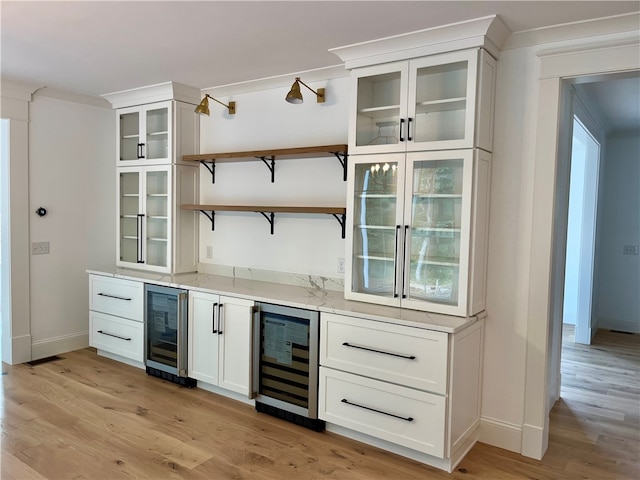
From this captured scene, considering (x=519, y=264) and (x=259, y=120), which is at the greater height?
(x=259, y=120)

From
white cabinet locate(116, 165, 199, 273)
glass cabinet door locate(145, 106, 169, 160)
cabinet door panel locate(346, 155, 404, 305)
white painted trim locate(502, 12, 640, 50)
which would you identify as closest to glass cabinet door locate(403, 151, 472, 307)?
cabinet door panel locate(346, 155, 404, 305)

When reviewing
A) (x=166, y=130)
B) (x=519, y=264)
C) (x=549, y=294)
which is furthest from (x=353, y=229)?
(x=166, y=130)

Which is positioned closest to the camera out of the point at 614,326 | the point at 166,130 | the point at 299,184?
the point at 299,184

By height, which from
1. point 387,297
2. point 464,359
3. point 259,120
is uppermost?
point 259,120

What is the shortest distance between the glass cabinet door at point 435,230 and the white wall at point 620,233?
13.6ft

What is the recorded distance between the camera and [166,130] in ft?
14.1

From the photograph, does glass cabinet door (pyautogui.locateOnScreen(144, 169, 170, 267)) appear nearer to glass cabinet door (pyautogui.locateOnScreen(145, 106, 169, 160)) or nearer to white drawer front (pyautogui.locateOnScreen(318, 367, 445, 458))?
glass cabinet door (pyautogui.locateOnScreen(145, 106, 169, 160))

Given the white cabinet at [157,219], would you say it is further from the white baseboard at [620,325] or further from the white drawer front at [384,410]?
the white baseboard at [620,325]

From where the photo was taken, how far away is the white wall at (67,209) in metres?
4.33

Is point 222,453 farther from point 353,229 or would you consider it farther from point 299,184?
point 299,184

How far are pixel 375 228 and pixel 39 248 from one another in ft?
10.3

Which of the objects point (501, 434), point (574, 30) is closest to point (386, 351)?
point (501, 434)

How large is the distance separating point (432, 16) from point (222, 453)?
8.80 ft

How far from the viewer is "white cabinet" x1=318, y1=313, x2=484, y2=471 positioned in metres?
2.59
